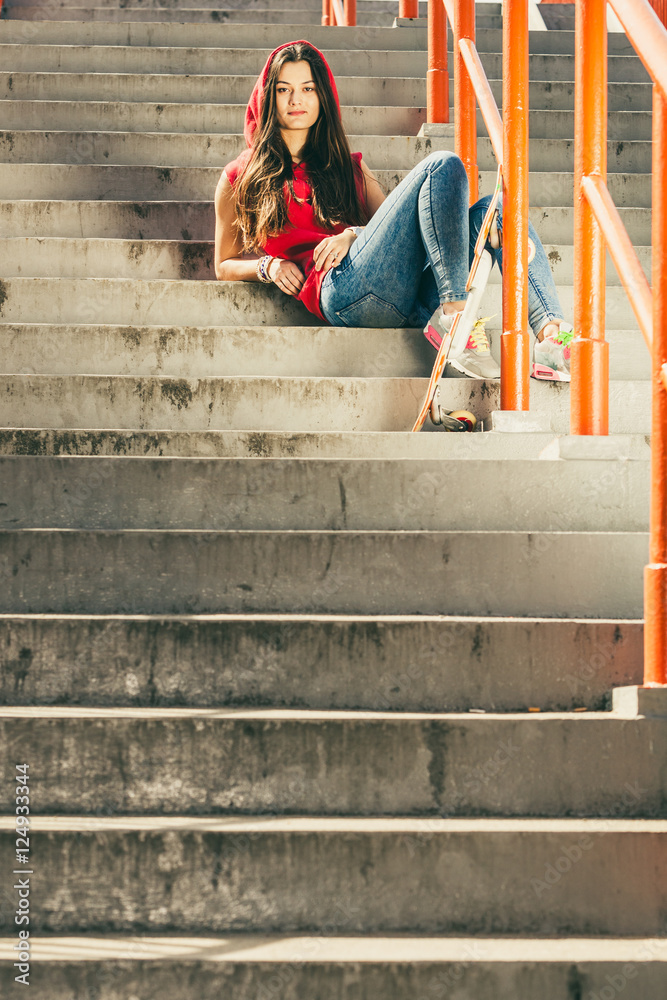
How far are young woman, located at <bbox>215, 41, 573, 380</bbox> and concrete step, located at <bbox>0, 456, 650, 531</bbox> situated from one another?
0.59 meters

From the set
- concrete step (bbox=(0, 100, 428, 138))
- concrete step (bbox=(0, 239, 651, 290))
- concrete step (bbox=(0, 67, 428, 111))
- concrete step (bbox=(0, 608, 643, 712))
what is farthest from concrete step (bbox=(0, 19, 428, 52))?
concrete step (bbox=(0, 608, 643, 712))

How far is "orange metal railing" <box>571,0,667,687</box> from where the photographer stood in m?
1.82

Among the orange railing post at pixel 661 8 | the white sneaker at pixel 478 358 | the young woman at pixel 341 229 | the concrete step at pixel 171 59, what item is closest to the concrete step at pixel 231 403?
the white sneaker at pixel 478 358

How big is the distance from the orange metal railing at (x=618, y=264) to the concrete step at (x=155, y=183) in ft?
4.12

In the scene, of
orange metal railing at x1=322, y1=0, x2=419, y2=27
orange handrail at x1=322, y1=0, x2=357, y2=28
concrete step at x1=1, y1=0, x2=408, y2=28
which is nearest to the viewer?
orange metal railing at x1=322, y1=0, x2=419, y2=27

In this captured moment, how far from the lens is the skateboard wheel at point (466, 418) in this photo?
2.67 metres

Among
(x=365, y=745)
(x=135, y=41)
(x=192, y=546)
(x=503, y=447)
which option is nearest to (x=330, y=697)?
(x=365, y=745)

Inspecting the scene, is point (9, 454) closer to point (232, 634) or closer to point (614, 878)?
point (232, 634)

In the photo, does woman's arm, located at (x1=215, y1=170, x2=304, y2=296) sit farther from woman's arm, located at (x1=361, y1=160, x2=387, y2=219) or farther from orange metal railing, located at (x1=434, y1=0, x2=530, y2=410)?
orange metal railing, located at (x1=434, y1=0, x2=530, y2=410)

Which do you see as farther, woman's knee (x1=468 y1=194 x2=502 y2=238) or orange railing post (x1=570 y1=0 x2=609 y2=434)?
woman's knee (x1=468 y1=194 x2=502 y2=238)

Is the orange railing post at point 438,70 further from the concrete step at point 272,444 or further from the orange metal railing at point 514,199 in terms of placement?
the concrete step at point 272,444

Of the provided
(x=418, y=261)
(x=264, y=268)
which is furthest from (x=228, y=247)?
(x=418, y=261)

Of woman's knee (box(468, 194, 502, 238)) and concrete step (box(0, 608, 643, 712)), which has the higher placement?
woman's knee (box(468, 194, 502, 238))

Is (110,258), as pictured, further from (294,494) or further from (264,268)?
(294,494)
